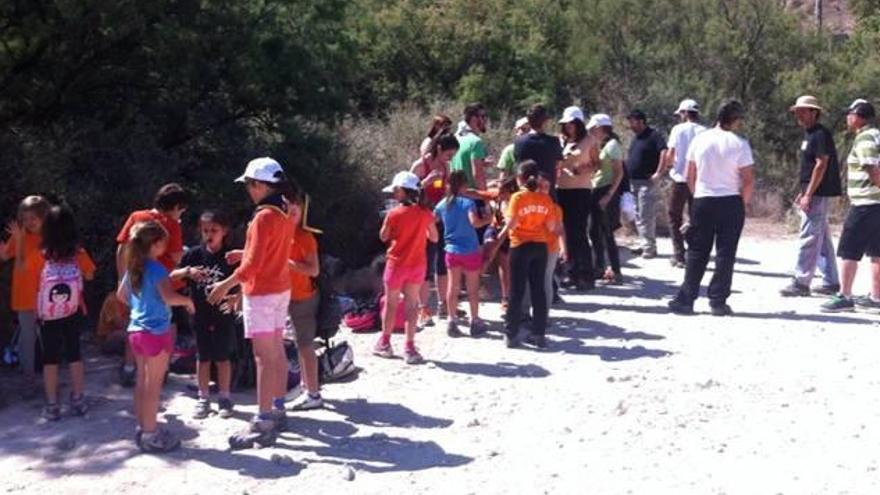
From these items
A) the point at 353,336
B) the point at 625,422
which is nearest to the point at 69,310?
the point at 353,336

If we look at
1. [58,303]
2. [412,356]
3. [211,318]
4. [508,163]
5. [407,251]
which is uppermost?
[508,163]

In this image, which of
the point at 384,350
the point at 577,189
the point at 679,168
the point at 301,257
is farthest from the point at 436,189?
the point at 679,168

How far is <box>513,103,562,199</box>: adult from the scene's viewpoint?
10414 mm

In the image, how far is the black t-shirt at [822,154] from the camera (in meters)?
11.0

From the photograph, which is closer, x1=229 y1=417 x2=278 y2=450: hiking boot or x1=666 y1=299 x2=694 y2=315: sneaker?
x1=229 y1=417 x2=278 y2=450: hiking boot

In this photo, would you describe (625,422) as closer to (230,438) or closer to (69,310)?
(230,438)

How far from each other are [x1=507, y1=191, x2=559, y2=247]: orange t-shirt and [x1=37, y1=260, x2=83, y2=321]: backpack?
138 inches

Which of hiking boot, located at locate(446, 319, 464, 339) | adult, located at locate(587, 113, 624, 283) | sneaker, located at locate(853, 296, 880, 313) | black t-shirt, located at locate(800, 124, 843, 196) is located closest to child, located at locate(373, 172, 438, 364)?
hiking boot, located at locate(446, 319, 464, 339)

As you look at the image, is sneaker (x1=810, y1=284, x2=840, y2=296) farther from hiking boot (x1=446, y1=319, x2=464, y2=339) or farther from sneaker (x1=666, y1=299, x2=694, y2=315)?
hiking boot (x1=446, y1=319, x2=464, y2=339)

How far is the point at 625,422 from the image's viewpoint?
24.5 ft

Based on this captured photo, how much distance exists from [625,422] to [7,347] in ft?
15.7

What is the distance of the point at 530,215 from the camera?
928 centimetres

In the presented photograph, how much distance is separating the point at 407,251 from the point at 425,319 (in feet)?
5.04

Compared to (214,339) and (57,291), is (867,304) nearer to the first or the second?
(214,339)
